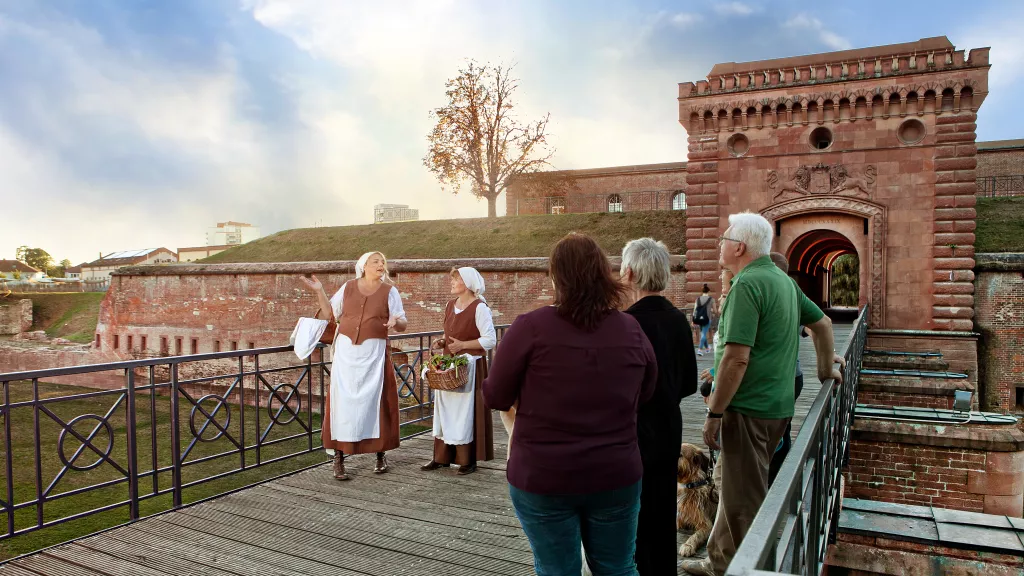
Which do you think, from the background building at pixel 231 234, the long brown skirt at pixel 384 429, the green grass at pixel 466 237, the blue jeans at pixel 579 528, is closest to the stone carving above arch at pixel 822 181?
the green grass at pixel 466 237

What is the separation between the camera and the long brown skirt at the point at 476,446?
227 inches

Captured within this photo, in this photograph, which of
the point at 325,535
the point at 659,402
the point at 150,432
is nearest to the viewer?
the point at 659,402

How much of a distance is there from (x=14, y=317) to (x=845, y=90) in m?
36.5

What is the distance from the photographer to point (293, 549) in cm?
417

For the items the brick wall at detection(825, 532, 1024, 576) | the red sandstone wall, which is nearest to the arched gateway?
the brick wall at detection(825, 532, 1024, 576)

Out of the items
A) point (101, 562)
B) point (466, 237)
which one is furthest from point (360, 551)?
point (466, 237)

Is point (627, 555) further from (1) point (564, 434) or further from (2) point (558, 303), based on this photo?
(2) point (558, 303)

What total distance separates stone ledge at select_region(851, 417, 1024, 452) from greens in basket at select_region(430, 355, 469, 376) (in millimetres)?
Result: 6155

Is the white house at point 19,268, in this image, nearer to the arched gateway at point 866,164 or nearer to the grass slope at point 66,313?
the grass slope at point 66,313

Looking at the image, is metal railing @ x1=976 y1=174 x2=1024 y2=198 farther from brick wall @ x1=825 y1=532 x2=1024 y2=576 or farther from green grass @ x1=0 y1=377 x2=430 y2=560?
green grass @ x1=0 y1=377 x2=430 y2=560

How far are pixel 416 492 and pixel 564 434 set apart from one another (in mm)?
3363

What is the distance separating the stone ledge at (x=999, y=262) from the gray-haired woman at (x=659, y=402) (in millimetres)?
17071

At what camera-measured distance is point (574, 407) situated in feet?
7.38

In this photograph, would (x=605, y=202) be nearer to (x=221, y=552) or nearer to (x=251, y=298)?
(x=251, y=298)
